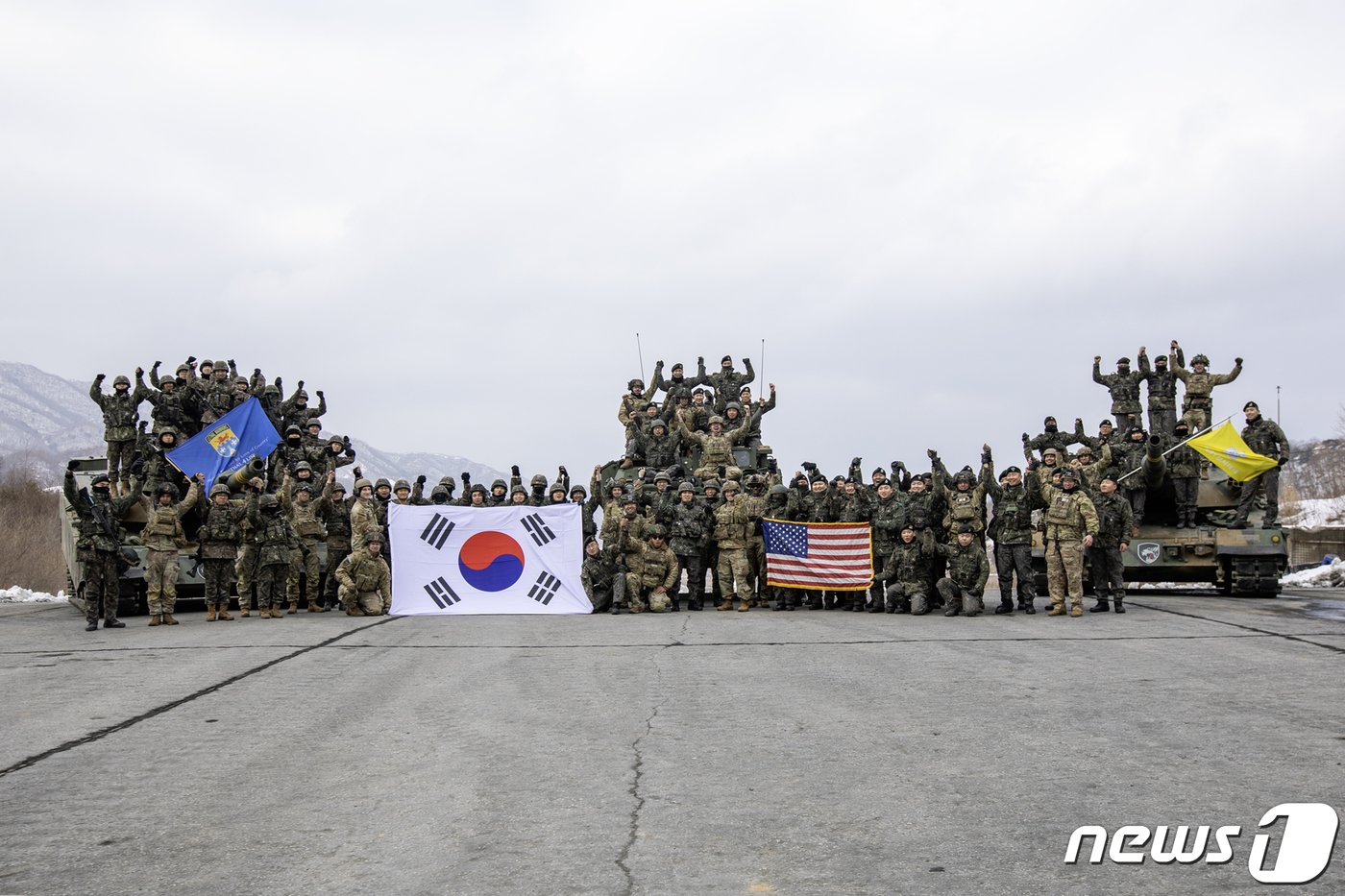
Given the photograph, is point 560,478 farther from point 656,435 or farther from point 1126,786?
point 1126,786

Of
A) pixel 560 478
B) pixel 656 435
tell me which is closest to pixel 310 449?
pixel 560 478

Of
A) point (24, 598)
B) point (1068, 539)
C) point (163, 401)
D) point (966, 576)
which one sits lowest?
point (24, 598)

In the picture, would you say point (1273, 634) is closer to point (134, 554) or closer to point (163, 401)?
point (134, 554)

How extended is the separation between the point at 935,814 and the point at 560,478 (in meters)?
14.2

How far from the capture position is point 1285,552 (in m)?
18.0

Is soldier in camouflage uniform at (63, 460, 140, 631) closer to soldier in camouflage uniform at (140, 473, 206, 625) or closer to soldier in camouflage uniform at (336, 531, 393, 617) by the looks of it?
soldier in camouflage uniform at (140, 473, 206, 625)

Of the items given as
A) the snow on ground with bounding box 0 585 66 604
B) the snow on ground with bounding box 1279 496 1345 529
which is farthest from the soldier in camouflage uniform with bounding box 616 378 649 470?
the snow on ground with bounding box 1279 496 1345 529

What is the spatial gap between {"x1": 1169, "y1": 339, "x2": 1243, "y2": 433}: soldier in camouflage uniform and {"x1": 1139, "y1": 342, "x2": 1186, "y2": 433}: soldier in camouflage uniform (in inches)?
5.4

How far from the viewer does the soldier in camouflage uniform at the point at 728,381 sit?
23.1 m

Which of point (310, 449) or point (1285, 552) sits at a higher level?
point (310, 449)

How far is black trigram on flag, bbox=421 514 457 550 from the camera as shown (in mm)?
17500

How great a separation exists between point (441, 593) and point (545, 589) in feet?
4.75

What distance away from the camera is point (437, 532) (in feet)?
57.7

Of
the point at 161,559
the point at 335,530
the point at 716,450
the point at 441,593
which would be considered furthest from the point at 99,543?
the point at 716,450
